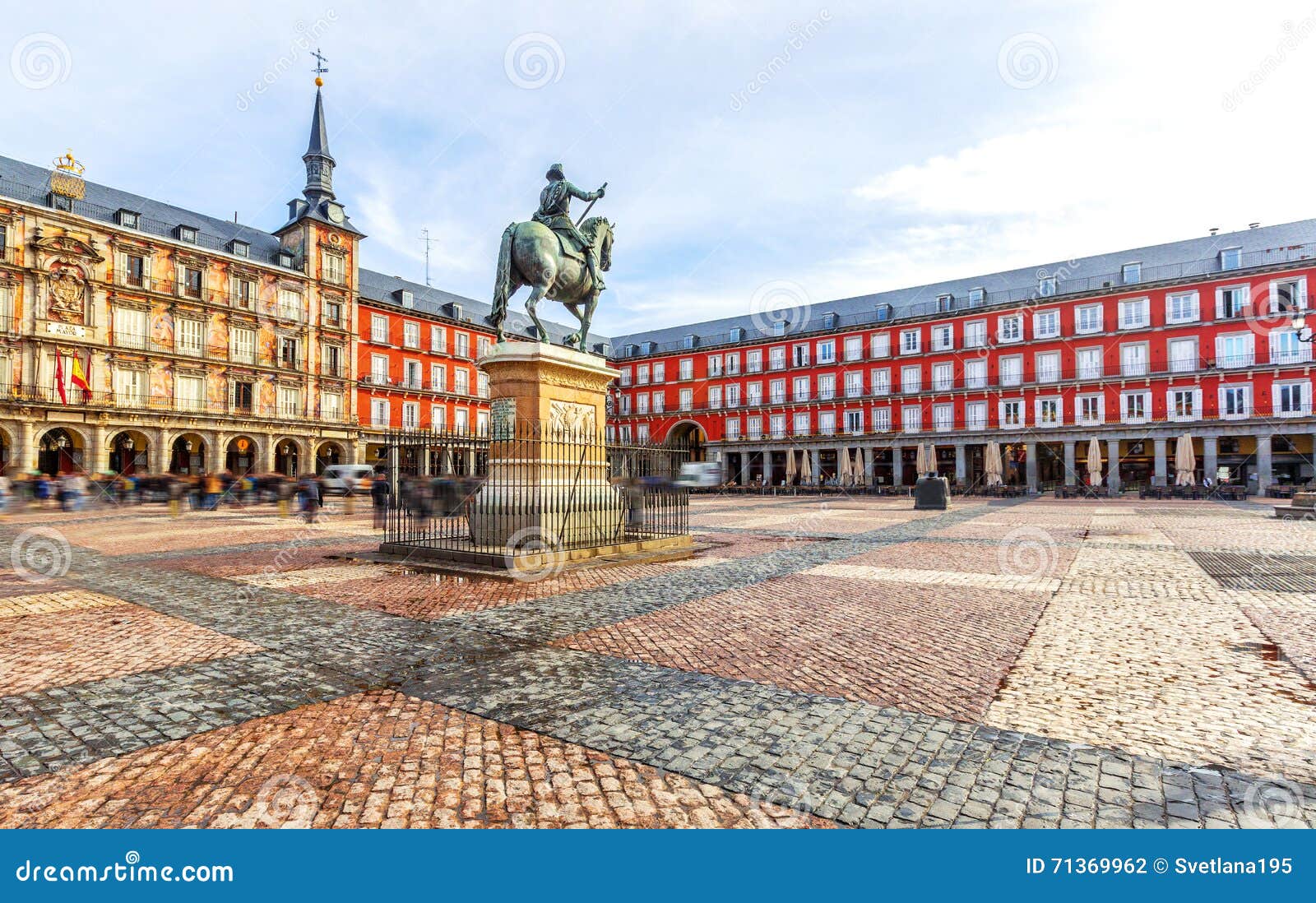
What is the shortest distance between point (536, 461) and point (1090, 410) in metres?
39.2

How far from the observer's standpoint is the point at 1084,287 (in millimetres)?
38469

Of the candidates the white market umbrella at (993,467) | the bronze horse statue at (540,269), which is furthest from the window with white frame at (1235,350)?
the bronze horse statue at (540,269)

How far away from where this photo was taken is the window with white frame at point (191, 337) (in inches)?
1287

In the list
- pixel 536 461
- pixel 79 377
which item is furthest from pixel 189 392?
pixel 536 461

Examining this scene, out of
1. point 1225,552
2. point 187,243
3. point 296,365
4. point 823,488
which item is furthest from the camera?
point 823,488

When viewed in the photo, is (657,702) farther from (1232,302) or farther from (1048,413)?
(1232,302)

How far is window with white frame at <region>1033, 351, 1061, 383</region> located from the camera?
125 ft

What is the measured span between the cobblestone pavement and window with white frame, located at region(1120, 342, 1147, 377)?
3560 centimetres

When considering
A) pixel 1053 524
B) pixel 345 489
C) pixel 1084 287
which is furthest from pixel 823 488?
pixel 345 489

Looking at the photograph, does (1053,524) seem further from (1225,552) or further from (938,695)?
(938,695)

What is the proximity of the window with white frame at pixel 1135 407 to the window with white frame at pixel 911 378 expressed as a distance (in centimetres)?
1128

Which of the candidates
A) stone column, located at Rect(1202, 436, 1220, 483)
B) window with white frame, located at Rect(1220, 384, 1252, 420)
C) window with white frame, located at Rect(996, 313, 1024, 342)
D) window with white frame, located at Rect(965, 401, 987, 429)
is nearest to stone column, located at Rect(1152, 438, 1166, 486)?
stone column, located at Rect(1202, 436, 1220, 483)

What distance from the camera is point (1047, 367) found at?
38.4 m

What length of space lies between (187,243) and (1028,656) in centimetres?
4158
